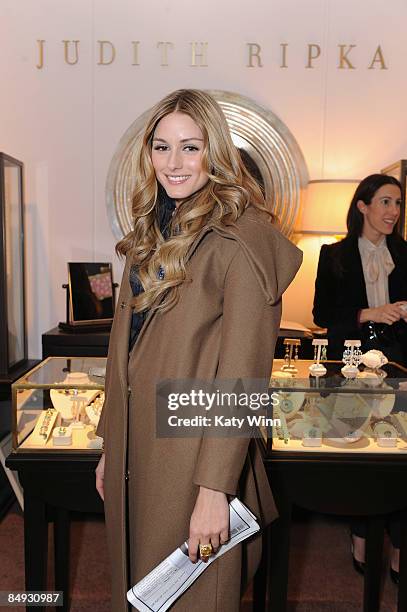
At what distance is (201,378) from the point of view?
1585 mm

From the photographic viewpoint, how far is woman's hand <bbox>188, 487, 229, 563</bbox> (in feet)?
A: 5.01

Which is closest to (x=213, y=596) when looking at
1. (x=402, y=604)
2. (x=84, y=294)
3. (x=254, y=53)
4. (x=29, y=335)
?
(x=402, y=604)

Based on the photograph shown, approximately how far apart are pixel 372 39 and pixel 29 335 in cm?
357

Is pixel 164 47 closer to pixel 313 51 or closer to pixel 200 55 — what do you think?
pixel 200 55

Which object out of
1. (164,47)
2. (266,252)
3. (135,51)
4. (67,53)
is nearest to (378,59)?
(164,47)

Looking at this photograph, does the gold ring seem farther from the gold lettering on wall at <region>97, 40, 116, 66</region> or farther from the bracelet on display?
the gold lettering on wall at <region>97, 40, 116, 66</region>

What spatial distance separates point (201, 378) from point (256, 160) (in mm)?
3561

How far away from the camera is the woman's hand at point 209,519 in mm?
1526

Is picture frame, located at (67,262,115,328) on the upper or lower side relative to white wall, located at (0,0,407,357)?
lower

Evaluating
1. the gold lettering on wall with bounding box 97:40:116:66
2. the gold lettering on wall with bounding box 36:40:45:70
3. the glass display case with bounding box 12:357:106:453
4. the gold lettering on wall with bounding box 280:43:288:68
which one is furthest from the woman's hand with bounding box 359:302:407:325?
the gold lettering on wall with bounding box 36:40:45:70

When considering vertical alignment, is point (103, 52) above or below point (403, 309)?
above

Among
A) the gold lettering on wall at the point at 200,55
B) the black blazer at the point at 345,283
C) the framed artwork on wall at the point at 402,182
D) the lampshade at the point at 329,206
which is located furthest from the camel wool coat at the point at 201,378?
the gold lettering on wall at the point at 200,55

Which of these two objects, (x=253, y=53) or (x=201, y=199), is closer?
(x=201, y=199)

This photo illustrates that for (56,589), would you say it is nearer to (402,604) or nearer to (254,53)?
(402,604)
